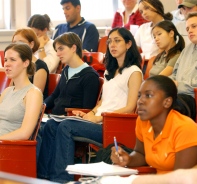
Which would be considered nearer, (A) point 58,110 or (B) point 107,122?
(B) point 107,122

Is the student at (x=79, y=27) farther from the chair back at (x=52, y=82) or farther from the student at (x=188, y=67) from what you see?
the student at (x=188, y=67)

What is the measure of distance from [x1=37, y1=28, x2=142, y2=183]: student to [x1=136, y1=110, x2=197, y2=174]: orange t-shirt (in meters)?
0.90

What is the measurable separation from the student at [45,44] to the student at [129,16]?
0.86m

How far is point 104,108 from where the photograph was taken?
399 centimetres

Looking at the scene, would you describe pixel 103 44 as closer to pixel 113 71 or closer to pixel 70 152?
pixel 113 71

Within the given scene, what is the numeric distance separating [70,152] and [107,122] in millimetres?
315

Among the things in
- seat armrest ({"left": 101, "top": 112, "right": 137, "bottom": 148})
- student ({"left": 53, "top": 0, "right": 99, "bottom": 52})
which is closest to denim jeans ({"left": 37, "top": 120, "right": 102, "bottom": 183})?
seat armrest ({"left": 101, "top": 112, "right": 137, "bottom": 148})

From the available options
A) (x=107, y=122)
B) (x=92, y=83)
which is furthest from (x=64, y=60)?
(x=107, y=122)

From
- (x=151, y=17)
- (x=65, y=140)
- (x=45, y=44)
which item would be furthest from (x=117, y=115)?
(x=45, y=44)

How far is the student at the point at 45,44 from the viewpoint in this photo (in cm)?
550

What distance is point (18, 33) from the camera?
4.67 meters

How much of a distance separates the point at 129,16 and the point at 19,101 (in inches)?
117

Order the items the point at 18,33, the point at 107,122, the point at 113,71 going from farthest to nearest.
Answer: the point at 18,33
the point at 113,71
the point at 107,122

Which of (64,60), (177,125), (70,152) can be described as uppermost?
(64,60)
